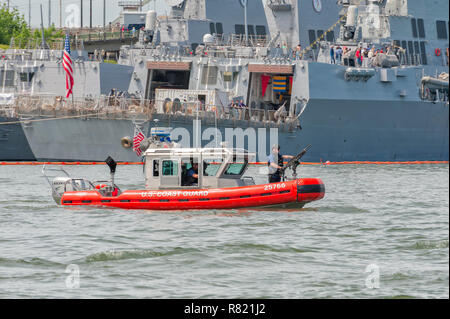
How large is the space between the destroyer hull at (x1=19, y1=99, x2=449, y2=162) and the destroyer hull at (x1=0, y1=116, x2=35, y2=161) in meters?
1.48

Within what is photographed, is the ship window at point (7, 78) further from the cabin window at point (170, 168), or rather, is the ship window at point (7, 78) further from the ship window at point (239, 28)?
the cabin window at point (170, 168)

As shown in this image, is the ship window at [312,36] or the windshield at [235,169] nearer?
the windshield at [235,169]

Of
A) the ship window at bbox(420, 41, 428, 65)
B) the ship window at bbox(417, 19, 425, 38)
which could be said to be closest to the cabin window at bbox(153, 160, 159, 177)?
the ship window at bbox(420, 41, 428, 65)

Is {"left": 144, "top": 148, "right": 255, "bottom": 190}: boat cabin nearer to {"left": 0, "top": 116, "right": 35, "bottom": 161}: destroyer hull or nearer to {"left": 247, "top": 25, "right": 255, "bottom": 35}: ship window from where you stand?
{"left": 0, "top": 116, "right": 35, "bottom": 161}: destroyer hull

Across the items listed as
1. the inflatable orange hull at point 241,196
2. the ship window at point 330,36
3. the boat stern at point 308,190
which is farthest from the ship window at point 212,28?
the boat stern at point 308,190

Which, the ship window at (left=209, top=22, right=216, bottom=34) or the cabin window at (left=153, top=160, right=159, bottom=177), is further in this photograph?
the ship window at (left=209, top=22, right=216, bottom=34)

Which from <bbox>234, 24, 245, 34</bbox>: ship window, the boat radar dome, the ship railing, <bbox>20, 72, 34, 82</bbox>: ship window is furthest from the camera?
<bbox>234, 24, 245, 34</bbox>: ship window

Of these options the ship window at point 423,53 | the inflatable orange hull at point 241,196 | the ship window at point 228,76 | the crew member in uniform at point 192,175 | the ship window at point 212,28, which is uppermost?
the ship window at point 212,28

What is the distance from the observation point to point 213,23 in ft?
222

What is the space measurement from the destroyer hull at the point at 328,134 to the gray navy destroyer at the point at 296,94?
0.07m

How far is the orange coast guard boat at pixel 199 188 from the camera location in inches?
1111

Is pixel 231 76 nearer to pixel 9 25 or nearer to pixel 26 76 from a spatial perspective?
pixel 26 76

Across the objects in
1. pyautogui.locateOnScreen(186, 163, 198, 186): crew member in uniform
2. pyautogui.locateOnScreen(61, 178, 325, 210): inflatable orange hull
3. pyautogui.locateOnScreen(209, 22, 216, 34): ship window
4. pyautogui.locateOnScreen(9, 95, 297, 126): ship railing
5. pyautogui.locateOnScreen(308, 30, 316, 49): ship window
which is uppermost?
pyautogui.locateOnScreen(209, 22, 216, 34): ship window

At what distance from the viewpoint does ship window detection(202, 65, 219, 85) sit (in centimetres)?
5991
